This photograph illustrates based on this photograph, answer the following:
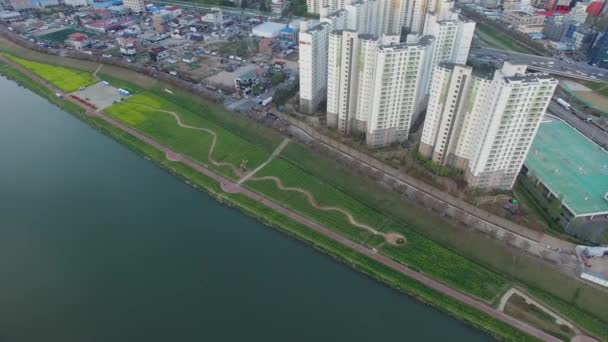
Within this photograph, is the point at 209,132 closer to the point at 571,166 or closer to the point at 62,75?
the point at 62,75

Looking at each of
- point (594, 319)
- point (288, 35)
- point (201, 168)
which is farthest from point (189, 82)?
point (594, 319)

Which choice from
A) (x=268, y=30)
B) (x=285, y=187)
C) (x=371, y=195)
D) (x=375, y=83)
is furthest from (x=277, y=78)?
(x=371, y=195)

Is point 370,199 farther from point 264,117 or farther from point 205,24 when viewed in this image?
point 205,24

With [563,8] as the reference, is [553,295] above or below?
below

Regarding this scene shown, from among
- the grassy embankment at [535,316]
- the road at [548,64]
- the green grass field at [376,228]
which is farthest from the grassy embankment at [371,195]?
the road at [548,64]

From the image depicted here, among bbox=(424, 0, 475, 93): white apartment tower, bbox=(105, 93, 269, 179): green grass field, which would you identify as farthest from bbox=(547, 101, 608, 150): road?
bbox=(105, 93, 269, 179): green grass field

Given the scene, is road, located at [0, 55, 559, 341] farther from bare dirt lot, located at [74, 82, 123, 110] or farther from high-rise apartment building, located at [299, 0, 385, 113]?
high-rise apartment building, located at [299, 0, 385, 113]

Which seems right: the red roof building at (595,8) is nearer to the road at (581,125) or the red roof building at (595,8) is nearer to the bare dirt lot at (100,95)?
the road at (581,125)
